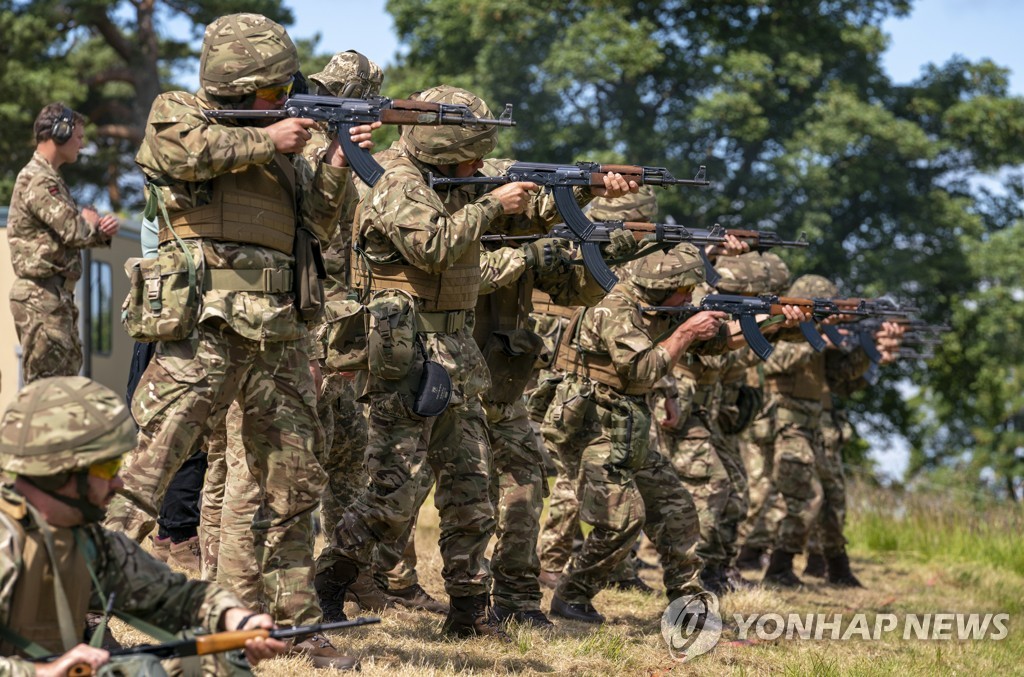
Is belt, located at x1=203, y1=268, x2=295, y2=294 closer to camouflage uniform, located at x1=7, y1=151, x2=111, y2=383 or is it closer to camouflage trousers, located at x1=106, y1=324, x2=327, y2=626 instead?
camouflage trousers, located at x1=106, y1=324, x2=327, y2=626

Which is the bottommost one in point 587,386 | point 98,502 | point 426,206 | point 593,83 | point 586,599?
point 586,599

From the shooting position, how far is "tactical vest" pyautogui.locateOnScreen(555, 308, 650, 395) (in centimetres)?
824

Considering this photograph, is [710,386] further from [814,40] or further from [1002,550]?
[814,40]

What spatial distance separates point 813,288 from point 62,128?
6360mm

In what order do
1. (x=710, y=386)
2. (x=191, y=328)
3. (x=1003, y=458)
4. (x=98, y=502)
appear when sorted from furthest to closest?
(x=1003, y=458) < (x=710, y=386) < (x=191, y=328) < (x=98, y=502)

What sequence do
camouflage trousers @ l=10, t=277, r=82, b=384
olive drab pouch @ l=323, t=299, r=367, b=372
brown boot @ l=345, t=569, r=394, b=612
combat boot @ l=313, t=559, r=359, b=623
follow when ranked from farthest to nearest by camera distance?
camouflage trousers @ l=10, t=277, r=82, b=384 < brown boot @ l=345, t=569, r=394, b=612 < combat boot @ l=313, t=559, r=359, b=623 < olive drab pouch @ l=323, t=299, r=367, b=372

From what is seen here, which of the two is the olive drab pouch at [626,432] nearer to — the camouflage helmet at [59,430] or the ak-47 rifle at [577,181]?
the ak-47 rifle at [577,181]

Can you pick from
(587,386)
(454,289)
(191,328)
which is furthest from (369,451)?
(587,386)

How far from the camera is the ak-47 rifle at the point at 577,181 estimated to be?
7207 mm

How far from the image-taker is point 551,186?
24.6 feet

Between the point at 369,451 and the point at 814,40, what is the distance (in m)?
21.3

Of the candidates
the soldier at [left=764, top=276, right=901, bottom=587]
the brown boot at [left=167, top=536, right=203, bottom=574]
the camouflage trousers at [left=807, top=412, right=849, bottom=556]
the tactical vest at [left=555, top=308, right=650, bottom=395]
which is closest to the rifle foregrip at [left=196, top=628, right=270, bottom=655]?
the brown boot at [left=167, top=536, right=203, bottom=574]

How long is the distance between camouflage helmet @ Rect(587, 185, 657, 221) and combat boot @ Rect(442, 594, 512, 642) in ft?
10.1

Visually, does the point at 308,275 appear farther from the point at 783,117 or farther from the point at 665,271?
the point at 783,117
